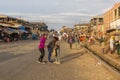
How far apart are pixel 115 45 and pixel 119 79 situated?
16159mm

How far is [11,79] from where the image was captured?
11922 mm

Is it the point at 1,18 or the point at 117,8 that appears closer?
the point at 117,8

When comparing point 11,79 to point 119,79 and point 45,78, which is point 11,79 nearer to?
point 45,78

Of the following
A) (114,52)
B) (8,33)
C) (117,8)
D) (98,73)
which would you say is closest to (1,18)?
(8,33)

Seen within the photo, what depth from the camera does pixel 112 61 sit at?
2395cm

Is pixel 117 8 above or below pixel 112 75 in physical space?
above

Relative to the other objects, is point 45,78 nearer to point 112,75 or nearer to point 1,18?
point 112,75

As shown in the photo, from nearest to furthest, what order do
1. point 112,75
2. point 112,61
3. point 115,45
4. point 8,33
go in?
point 112,75 < point 112,61 < point 115,45 < point 8,33

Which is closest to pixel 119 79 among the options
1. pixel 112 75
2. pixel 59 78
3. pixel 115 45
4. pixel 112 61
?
pixel 112 75

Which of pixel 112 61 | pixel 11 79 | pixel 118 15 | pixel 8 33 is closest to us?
pixel 11 79

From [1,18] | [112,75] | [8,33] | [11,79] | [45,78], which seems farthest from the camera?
[1,18]

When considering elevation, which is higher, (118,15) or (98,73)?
(118,15)

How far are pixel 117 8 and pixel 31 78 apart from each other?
44.0 m

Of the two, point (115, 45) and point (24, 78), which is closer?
point (24, 78)
